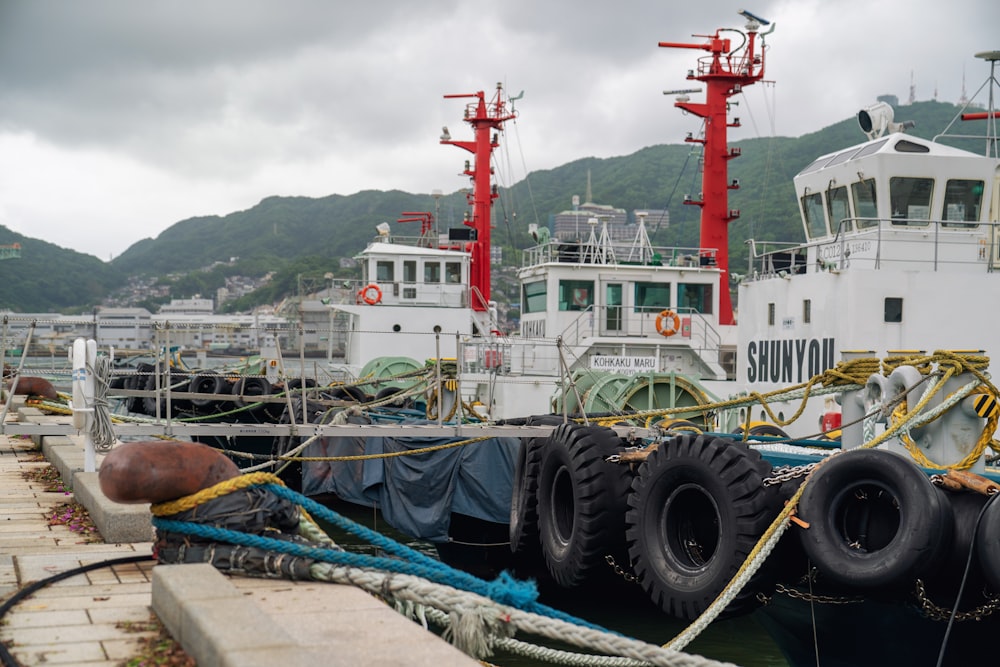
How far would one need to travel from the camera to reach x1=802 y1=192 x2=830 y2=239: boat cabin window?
1831 centimetres

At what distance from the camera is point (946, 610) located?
7.71m

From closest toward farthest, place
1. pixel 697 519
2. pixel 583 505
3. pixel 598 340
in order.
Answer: pixel 697 519, pixel 583 505, pixel 598 340

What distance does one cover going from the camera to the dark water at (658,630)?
10679 mm

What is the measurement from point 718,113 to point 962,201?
17.3m

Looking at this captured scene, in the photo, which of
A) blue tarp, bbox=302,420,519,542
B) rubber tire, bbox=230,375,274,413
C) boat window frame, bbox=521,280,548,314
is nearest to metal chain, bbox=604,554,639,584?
blue tarp, bbox=302,420,519,542

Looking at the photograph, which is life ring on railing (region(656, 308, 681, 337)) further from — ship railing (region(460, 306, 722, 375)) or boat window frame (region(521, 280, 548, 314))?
boat window frame (region(521, 280, 548, 314))

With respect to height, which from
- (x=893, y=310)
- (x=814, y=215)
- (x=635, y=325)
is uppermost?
(x=814, y=215)

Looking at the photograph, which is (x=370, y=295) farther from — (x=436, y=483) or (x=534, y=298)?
(x=436, y=483)

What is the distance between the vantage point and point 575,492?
1069 centimetres

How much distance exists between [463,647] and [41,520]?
180 inches

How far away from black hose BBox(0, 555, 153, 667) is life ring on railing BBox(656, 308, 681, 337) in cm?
2053

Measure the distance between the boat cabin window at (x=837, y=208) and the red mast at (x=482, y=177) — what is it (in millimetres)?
19653

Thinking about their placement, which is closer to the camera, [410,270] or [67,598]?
[67,598]

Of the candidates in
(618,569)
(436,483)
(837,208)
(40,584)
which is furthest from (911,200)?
(40,584)
